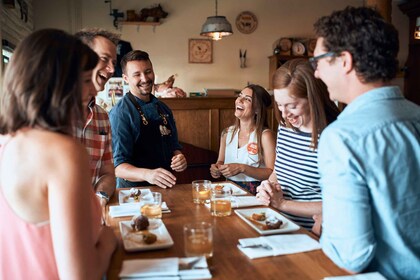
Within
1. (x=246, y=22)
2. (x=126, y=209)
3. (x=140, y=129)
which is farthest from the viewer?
(x=246, y=22)

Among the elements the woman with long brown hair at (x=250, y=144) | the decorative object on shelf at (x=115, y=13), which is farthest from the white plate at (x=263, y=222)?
the decorative object on shelf at (x=115, y=13)

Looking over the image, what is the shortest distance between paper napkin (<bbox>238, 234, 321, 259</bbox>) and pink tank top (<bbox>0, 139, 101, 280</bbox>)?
23.4 inches

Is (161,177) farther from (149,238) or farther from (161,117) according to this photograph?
(149,238)

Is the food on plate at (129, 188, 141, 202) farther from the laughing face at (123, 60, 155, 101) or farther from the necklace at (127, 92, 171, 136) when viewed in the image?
the laughing face at (123, 60, 155, 101)

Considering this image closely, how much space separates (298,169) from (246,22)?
602 centimetres

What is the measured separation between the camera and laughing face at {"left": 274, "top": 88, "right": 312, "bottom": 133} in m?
1.96

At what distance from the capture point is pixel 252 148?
289 centimetres

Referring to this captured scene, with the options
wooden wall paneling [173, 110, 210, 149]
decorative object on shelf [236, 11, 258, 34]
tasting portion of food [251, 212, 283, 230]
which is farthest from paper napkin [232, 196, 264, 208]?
decorative object on shelf [236, 11, 258, 34]

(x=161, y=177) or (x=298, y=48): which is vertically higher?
(x=298, y=48)

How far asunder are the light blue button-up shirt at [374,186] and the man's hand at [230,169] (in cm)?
150

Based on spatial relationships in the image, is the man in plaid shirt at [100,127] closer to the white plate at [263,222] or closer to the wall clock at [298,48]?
the white plate at [263,222]

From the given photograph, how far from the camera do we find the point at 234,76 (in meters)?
7.66

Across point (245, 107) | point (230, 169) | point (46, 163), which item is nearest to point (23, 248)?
point (46, 163)

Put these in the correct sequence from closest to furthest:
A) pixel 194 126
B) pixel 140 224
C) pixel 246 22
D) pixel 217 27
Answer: pixel 140 224 → pixel 194 126 → pixel 217 27 → pixel 246 22
